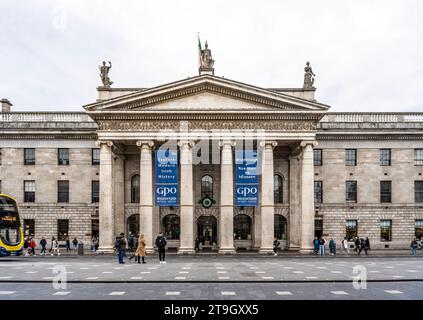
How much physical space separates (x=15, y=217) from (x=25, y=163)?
55.2 feet

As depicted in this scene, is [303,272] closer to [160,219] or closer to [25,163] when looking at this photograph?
[160,219]

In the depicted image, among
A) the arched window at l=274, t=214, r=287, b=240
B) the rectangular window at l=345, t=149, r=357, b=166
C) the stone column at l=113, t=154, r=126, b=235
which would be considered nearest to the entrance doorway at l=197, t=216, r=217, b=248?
the arched window at l=274, t=214, r=287, b=240

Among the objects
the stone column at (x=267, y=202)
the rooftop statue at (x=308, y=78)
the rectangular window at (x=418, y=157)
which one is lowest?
the stone column at (x=267, y=202)

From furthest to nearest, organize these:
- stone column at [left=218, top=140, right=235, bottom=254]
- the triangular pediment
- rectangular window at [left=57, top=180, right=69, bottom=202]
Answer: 1. rectangular window at [left=57, top=180, right=69, bottom=202]
2. the triangular pediment
3. stone column at [left=218, top=140, right=235, bottom=254]

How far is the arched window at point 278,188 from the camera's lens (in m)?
49.1

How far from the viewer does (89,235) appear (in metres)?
49.5

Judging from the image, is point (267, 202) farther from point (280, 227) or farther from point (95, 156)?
point (95, 156)

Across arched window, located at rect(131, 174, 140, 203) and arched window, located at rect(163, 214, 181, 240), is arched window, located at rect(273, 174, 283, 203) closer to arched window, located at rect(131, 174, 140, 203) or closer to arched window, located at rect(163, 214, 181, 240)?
arched window, located at rect(163, 214, 181, 240)

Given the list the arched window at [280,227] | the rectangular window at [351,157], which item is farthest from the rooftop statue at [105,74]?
the rectangular window at [351,157]

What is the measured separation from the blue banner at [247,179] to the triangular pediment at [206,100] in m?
4.40

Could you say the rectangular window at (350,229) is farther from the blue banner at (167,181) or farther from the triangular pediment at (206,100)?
the blue banner at (167,181)

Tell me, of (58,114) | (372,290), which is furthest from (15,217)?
(372,290)

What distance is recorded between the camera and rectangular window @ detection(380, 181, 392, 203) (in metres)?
49.9

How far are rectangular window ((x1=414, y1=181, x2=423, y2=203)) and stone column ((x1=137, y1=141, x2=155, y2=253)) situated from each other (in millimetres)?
26427
